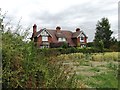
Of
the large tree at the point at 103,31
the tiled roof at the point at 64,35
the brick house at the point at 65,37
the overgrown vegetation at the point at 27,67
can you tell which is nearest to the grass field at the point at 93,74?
the overgrown vegetation at the point at 27,67

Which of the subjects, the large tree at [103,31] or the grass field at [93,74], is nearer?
the grass field at [93,74]

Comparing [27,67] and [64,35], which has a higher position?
[64,35]

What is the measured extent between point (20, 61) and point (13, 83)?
37 centimetres

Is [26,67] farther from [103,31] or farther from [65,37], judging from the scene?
[103,31]

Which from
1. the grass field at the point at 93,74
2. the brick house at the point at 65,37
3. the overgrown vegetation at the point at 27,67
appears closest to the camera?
the overgrown vegetation at the point at 27,67

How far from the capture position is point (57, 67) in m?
4.59

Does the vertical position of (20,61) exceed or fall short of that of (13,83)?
it exceeds it

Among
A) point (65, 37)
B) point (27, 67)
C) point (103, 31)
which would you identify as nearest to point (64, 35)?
point (65, 37)

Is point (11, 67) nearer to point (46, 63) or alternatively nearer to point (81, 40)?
point (46, 63)

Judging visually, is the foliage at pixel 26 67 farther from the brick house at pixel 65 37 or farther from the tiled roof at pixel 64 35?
the tiled roof at pixel 64 35

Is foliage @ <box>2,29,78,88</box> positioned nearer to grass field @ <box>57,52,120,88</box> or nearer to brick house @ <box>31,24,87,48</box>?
grass field @ <box>57,52,120,88</box>

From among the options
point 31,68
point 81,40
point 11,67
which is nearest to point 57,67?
point 31,68

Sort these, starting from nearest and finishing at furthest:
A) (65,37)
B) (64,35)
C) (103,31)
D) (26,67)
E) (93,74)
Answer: (26,67) → (93,74) → (65,37) → (64,35) → (103,31)

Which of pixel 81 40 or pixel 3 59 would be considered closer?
pixel 3 59
